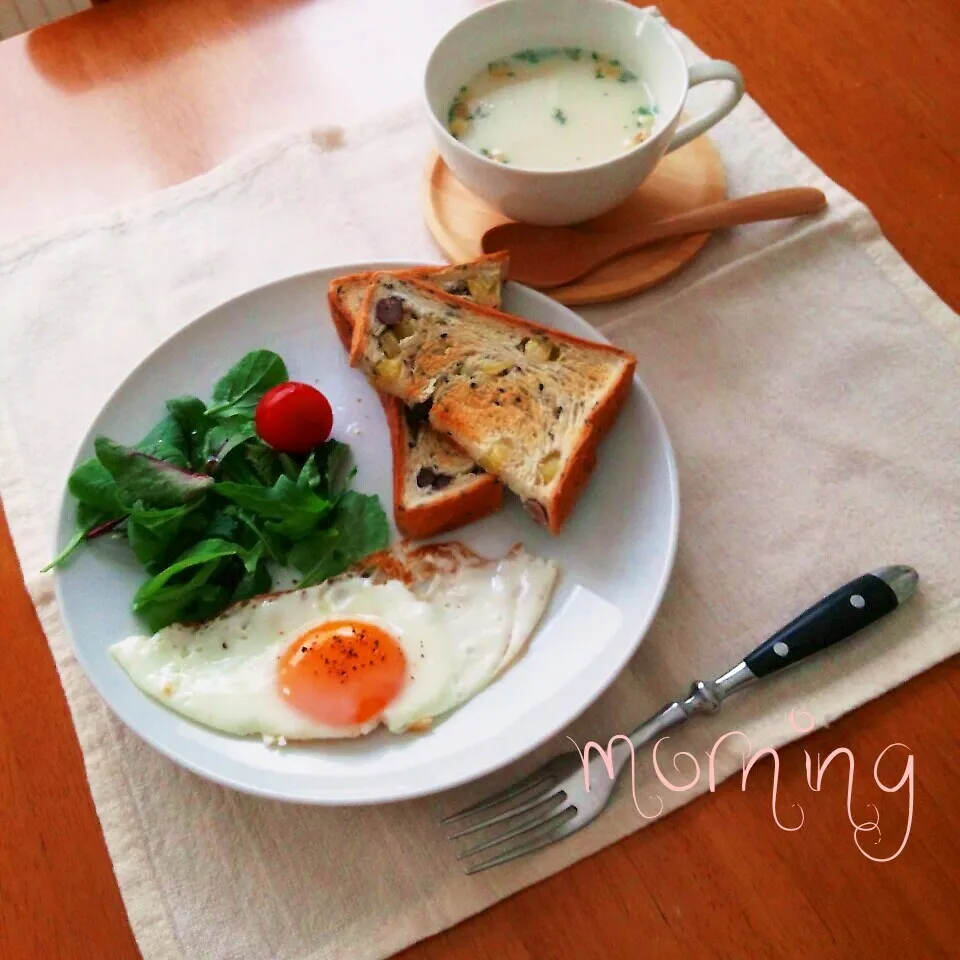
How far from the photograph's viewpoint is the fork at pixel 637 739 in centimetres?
144

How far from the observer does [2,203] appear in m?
2.29

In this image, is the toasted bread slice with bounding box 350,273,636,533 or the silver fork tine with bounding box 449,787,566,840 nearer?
the silver fork tine with bounding box 449,787,566,840

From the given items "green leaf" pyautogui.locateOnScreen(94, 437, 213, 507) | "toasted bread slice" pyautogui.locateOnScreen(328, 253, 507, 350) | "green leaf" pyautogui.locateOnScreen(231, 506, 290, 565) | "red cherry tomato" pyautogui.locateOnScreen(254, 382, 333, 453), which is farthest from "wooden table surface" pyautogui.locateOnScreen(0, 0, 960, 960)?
"toasted bread slice" pyautogui.locateOnScreen(328, 253, 507, 350)

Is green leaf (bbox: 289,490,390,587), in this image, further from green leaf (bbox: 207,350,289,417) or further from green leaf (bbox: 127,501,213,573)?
green leaf (bbox: 207,350,289,417)

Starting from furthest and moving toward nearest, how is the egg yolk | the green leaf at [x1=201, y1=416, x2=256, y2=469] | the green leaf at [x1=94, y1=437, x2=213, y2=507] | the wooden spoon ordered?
the wooden spoon → the green leaf at [x1=201, y1=416, x2=256, y2=469] → the green leaf at [x1=94, y1=437, x2=213, y2=507] → the egg yolk

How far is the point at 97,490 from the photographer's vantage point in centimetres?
162

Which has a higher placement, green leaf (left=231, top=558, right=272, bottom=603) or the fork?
green leaf (left=231, top=558, right=272, bottom=603)

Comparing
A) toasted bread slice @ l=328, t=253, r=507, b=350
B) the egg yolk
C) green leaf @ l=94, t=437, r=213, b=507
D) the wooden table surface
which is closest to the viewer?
the wooden table surface

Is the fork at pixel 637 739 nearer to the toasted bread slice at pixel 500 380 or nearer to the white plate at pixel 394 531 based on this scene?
the white plate at pixel 394 531

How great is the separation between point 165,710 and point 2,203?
155 centimetres

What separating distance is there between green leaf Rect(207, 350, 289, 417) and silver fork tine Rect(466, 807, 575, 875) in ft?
3.22

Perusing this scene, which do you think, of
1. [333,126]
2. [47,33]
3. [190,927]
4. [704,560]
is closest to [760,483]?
[704,560]

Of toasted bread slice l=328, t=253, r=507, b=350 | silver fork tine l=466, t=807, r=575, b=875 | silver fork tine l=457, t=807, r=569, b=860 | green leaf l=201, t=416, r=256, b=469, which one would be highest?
toasted bread slice l=328, t=253, r=507, b=350

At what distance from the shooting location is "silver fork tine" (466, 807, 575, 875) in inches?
55.8
